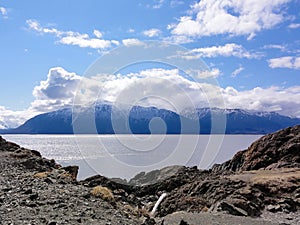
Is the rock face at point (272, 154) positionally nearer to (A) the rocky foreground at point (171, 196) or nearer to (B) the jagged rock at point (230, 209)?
(A) the rocky foreground at point (171, 196)

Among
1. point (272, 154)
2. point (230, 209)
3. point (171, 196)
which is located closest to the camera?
point (230, 209)

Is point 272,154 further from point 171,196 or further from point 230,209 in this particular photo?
point 230,209

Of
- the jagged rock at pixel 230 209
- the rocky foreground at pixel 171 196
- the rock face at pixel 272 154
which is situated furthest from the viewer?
the rock face at pixel 272 154

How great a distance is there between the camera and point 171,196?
3127cm

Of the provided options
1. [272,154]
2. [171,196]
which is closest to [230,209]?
[171,196]

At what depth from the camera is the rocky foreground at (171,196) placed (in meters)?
14.1

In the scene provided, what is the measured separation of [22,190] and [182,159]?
143 feet

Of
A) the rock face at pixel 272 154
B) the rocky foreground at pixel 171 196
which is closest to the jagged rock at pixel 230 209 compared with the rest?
the rocky foreground at pixel 171 196

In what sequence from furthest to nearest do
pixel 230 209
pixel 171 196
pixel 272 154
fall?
1. pixel 272 154
2. pixel 171 196
3. pixel 230 209

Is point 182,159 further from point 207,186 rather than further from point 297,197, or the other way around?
point 297,197

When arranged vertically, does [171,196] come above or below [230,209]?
below

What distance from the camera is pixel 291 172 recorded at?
31.2 meters

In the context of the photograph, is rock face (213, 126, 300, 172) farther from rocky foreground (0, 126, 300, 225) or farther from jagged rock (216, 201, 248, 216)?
jagged rock (216, 201, 248, 216)

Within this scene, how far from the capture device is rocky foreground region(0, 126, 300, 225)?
46.2 ft
